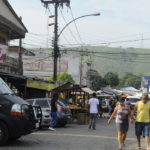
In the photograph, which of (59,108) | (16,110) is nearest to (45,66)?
(59,108)

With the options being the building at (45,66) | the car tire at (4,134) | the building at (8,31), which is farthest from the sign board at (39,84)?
the building at (45,66)

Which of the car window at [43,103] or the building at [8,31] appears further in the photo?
the building at [8,31]

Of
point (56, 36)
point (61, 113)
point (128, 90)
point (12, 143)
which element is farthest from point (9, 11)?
point (128, 90)

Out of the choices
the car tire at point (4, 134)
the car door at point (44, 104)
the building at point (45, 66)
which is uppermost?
the building at point (45, 66)

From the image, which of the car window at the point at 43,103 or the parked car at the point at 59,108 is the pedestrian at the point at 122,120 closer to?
the parked car at the point at 59,108

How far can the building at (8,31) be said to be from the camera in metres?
23.2

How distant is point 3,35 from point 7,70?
3.04 m

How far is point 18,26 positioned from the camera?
2714 cm

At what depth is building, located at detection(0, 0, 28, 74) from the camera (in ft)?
76.0

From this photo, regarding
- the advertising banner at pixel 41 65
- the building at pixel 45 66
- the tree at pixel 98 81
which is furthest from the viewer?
the tree at pixel 98 81

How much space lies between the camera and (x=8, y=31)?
24.8 metres

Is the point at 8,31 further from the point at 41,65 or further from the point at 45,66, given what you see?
the point at 41,65

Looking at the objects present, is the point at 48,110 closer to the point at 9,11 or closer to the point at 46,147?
the point at 46,147

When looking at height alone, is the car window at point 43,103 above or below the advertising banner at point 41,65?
below
